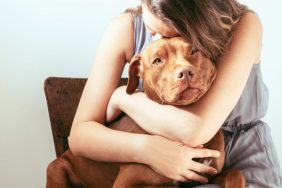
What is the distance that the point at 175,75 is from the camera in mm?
848

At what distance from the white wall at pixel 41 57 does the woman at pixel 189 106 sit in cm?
30

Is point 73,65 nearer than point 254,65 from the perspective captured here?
No

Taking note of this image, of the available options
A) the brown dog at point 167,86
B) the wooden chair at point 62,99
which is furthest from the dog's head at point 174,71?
the wooden chair at point 62,99

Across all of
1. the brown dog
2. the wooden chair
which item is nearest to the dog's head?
the brown dog

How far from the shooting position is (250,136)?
3.54 ft

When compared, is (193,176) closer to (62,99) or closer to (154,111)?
(154,111)

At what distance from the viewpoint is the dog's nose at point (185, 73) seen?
84 centimetres

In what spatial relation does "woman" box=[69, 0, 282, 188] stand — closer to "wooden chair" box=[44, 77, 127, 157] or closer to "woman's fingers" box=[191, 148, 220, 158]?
"woman's fingers" box=[191, 148, 220, 158]

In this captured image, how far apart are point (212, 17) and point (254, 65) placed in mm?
222

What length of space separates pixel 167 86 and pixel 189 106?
3.2 inches

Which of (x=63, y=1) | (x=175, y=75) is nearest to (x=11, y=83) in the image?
(x=63, y=1)

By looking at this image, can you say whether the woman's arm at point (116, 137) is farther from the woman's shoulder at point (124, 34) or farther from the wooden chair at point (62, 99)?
the wooden chair at point (62, 99)

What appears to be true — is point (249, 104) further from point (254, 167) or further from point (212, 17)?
point (212, 17)

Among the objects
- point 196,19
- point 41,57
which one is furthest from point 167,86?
point 41,57
